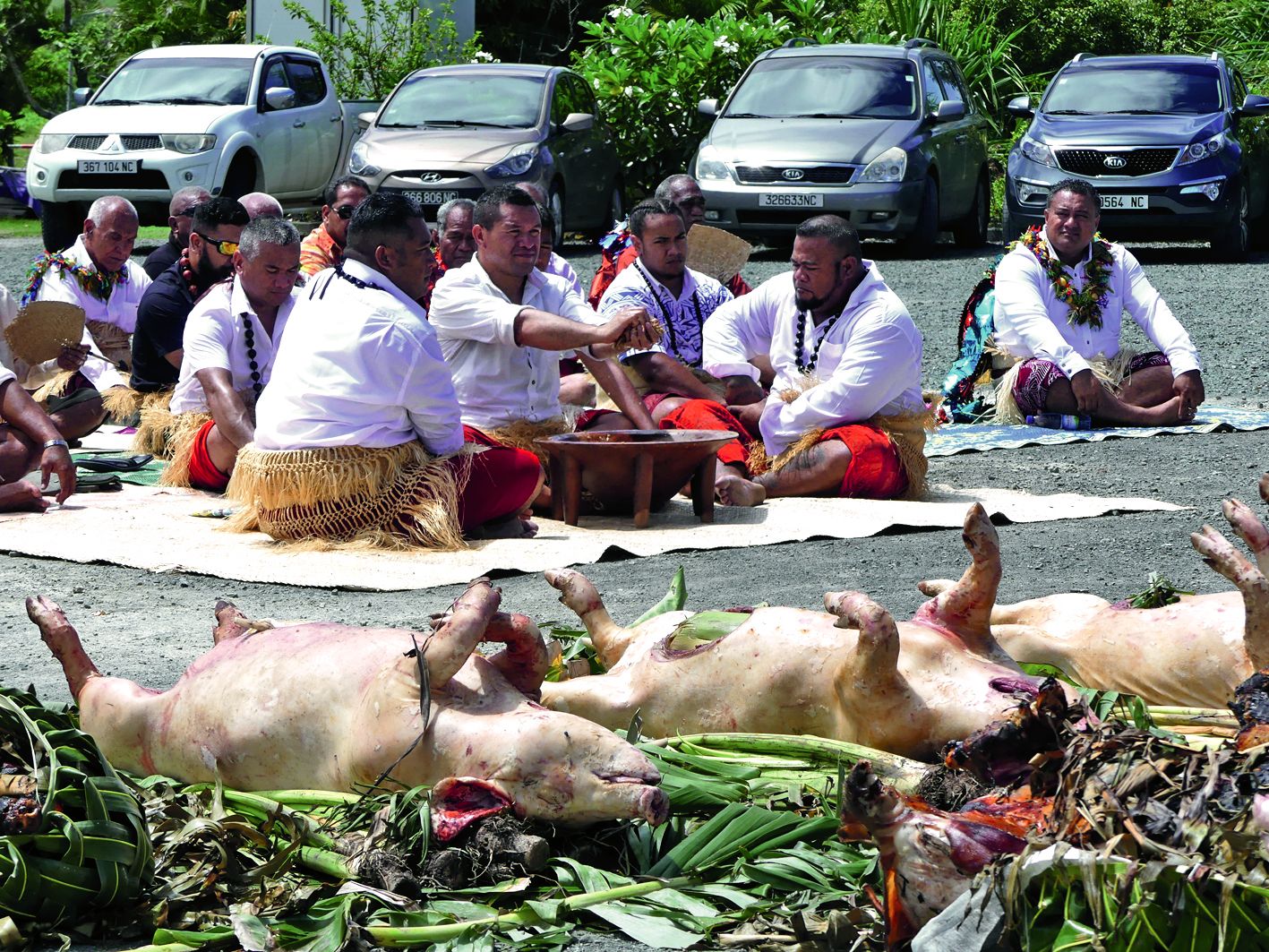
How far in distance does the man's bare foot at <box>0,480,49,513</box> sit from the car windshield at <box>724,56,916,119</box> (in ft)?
30.3

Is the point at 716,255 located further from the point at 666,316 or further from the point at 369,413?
the point at 369,413

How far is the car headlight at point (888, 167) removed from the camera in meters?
14.6

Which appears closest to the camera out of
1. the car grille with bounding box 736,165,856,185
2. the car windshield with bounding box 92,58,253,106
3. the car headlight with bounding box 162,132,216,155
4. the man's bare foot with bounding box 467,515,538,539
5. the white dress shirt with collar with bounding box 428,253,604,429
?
the man's bare foot with bounding box 467,515,538,539

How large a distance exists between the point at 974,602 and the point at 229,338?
16.7 ft

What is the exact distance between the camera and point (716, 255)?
32.8 ft

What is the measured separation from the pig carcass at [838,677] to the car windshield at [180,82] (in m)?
13.5

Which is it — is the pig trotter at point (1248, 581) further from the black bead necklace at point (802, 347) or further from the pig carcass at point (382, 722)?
the black bead necklace at point (802, 347)

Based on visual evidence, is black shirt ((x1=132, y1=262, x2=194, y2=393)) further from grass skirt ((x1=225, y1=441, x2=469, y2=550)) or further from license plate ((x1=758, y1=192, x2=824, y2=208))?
license plate ((x1=758, y1=192, x2=824, y2=208))

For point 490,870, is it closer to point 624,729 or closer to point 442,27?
point 624,729

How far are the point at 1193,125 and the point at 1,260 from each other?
10.4 meters

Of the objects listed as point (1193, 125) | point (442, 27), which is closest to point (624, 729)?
point (1193, 125)

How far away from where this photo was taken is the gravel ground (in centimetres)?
542

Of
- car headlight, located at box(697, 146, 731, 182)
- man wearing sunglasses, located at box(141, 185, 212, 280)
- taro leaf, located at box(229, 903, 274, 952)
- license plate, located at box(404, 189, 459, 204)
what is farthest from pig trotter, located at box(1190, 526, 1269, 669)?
license plate, located at box(404, 189, 459, 204)

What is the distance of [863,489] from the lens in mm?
7793
